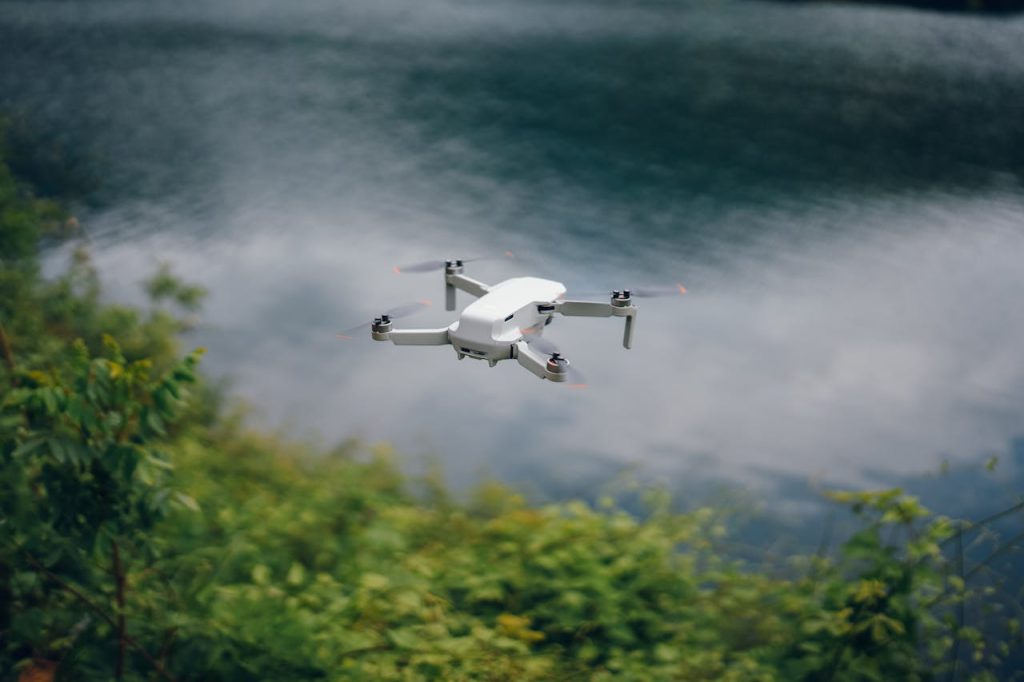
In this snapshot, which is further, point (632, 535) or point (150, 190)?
point (150, 190)

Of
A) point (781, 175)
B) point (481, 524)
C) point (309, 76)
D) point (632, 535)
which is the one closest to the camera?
point (632, 535)

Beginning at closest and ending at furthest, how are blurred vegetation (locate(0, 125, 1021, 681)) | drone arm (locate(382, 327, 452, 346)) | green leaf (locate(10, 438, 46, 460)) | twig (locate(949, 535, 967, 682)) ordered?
1. drone arm (locate(382, 327, 452, 346))
2. green leaf (locate(10, 438, 46, 460))
3. blurred vegetation (locate(0, 125, 1021, 681))
4. twig (locate(949, 535, 967, 682))

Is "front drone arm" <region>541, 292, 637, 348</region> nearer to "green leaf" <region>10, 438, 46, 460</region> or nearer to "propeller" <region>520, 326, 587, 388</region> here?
"propeller" <region>520, 326, 587, 388</region>

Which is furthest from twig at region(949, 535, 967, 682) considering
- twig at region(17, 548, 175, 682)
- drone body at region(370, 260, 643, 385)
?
twig at region(17, 548, 175, 682)

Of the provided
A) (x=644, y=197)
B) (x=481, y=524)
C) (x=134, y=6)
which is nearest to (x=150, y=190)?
(x=644, y=197)

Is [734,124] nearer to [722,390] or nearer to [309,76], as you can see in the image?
[722,390]

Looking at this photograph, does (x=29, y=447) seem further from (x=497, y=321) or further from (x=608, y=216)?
(x=608, y=216)

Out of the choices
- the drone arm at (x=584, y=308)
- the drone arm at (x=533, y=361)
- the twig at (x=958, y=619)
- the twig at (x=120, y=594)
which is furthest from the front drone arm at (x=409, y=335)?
the twig at (x=958, y=619)
